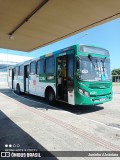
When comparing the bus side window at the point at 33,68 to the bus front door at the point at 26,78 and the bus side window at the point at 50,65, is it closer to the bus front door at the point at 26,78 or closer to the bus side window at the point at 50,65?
the bus front door at the point at 26,78

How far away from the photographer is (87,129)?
227 inches

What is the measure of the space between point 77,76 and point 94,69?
971 millimetres

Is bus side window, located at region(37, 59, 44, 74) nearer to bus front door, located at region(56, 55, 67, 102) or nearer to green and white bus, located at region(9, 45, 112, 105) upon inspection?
green and white bus, located at region(9, 45, 112, 105)

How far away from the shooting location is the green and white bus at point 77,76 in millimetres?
8125

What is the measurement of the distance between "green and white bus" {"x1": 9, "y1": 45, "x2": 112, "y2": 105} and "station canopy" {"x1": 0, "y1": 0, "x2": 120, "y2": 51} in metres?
1.34

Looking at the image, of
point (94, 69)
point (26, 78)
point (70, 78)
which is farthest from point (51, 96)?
point (26, 78)

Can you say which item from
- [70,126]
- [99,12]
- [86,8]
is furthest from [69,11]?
[70,126]

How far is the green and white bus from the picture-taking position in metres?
8.12

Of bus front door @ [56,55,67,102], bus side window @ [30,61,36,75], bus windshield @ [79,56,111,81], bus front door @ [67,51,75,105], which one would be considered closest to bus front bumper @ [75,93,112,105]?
bus front door @ [67,51,75,105]

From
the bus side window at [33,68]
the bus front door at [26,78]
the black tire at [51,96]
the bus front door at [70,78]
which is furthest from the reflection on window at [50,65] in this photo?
the bus front door at [26,78]

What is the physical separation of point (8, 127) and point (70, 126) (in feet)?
6.89

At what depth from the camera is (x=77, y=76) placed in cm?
812

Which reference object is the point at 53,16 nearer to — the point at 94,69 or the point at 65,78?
the point at 94,69

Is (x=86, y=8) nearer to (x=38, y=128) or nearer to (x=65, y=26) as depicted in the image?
(x=65, y=26)
